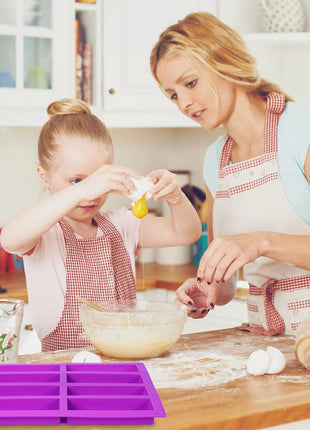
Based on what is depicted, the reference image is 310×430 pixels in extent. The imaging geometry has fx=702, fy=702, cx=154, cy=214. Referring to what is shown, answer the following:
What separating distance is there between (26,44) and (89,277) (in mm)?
1454

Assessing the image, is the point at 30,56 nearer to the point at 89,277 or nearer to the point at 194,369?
the point at 89,277

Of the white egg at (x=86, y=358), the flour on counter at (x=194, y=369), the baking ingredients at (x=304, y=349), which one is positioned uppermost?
the baking ingredients at (x=304, y=349)

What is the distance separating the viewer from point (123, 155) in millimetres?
3531

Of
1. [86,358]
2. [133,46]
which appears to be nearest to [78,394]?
[86,358]

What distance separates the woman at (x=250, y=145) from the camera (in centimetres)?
173

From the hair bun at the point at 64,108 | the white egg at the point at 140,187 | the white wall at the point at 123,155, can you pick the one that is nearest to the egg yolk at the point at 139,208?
the white egg at the point at 140,187

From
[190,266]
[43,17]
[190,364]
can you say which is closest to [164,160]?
[190,266]

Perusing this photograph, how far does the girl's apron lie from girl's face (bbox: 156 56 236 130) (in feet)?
0.40

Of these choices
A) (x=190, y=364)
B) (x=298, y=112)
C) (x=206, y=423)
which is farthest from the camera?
(x=298, y=112)

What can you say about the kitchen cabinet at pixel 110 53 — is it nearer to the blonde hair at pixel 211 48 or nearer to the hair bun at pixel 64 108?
the hair bun at pixel 64 108

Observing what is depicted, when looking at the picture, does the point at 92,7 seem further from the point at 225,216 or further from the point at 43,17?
the point at 225,216

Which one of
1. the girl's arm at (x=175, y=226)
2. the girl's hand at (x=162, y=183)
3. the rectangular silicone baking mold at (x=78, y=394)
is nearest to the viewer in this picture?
the rectangular silicone baking mold at (x=78, y=394)

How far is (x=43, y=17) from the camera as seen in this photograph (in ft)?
9.34

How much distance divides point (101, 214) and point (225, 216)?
0.34 meters
